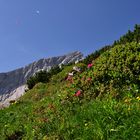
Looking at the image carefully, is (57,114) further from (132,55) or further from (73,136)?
(132,55)

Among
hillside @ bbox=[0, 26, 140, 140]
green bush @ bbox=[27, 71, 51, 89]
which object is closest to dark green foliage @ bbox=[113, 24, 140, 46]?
green bush @ bbox=[27, 71, 51, 89]

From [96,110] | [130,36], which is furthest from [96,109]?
[130,36]

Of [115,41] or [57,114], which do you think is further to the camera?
[115,41]

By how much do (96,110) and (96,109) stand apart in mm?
352

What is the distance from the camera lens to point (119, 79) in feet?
59.1

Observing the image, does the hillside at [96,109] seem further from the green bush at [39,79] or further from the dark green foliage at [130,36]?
the green bush at [39,79]

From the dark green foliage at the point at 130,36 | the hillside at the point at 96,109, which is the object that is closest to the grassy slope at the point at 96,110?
the hillside at the point at 96,109

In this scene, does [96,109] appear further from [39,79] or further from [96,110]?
[39,79]

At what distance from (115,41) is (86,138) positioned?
3069cm

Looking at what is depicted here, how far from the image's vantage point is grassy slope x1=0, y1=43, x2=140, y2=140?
11.3 metres

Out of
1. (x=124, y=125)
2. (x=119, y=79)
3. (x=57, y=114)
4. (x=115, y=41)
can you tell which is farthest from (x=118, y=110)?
(x=115, y=41)

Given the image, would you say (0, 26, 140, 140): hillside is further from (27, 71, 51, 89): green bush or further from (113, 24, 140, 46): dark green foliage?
(27, 71, 51, 89): green bush

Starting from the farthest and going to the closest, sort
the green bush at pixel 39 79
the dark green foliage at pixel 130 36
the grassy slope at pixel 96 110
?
the green bush at pixel 39 79 → the dark green foliage at pixel 130 36 → the grassy slope at pixel 96 110

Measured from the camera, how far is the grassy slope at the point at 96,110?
37.2ft
